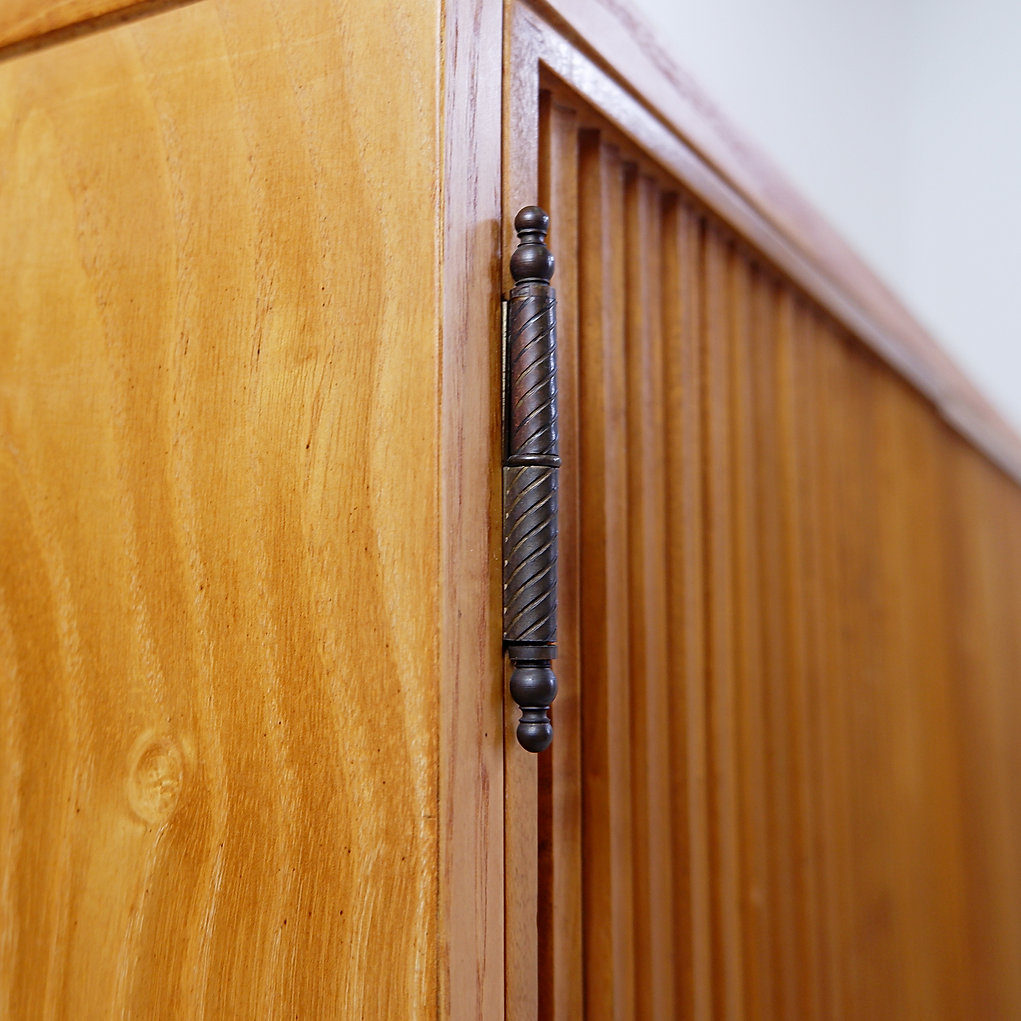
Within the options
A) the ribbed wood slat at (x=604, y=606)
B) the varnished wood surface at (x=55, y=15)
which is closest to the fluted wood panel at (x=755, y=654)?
the ribbed wood slat at (x=604, y=606)

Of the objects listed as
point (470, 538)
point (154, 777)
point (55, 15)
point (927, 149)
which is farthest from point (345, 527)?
point (927, 149)

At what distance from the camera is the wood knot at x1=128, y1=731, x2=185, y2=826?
428 millimetres

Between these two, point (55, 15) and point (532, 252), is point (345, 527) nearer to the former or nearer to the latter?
point (532, 252)

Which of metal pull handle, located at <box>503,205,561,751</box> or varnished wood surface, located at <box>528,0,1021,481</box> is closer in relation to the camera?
metal pull handle, located at <box>503,205,561,751</box>

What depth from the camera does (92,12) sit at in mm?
480

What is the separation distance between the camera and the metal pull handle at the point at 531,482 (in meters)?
0.39

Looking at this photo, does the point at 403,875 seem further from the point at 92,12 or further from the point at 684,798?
the point at 92,12

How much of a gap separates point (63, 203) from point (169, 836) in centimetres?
32

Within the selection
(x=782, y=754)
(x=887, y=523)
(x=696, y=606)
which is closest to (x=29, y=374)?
(x=696, y=606)

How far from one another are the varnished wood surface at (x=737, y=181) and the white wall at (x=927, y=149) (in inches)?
13.4

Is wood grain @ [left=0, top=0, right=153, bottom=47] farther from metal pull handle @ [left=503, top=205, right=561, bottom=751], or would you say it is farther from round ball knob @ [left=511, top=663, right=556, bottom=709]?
round ball knob @ [left=511, top=663, right=556, bottom=709]

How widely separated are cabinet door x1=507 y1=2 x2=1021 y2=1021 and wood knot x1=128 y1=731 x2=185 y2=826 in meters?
0.15

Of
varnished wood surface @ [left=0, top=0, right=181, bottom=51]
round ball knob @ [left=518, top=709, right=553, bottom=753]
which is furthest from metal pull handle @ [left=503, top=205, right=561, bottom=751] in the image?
varnished wood surface @ [left=0, top=0, right=181, bottom=51]

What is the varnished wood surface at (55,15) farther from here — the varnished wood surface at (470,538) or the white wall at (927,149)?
the white wall at (927,149)
